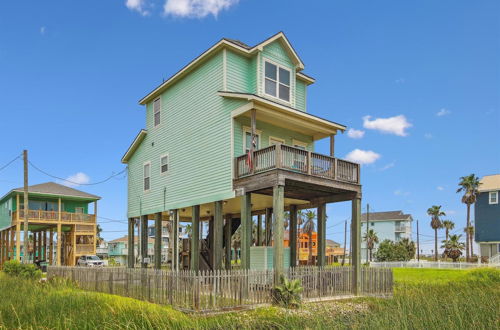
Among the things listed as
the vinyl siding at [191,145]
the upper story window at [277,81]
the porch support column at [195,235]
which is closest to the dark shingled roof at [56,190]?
the vinyl siding at [191,145]

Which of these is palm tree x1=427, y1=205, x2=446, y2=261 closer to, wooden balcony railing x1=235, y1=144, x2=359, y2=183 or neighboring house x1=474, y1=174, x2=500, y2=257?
A: neighboring house x1=474, y1=174, x2=500, y2=257

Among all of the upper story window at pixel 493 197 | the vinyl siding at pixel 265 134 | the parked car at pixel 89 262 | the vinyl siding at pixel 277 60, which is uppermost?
the vinyl siding at pixel 277 60

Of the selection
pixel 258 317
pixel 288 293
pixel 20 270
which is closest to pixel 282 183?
pixel 288 293

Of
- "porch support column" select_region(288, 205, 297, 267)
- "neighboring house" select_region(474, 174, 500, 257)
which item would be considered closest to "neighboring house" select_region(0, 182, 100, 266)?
"porch support column" select_region(288, 205, 297, 267)

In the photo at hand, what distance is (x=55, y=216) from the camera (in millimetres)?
41875

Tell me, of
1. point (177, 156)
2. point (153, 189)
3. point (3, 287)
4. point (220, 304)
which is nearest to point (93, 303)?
point (220, 304)

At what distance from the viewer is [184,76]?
76.7 feet

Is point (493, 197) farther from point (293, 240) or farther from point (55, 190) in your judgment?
point (55, 190)

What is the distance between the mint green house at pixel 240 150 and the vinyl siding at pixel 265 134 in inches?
1.9

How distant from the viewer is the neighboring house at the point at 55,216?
4138cm

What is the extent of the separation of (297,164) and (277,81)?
17.4 ft

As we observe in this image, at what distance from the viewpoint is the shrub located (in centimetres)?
1576

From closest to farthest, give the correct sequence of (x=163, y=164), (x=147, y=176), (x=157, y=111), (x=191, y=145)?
(x=191, y=145)
(x=163, y=164)
(x=157, y=111)
(x=147, y=176)

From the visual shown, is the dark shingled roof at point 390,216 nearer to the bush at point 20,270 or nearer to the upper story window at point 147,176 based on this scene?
the upper story window at point 147,176
